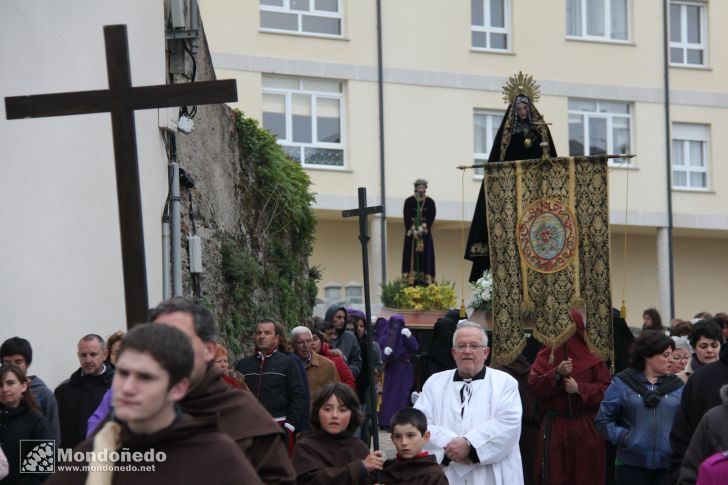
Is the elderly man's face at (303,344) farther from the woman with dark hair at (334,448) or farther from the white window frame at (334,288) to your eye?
the white window frame at (334,288)

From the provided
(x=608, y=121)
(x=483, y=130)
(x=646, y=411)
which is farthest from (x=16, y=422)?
(x=608, y=121)

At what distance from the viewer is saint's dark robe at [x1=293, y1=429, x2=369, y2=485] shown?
25.2 ft

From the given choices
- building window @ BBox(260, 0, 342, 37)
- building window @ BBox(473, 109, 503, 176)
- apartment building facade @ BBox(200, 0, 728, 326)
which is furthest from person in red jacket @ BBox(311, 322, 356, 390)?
building window @ BBox(473, 109, 503, 176)

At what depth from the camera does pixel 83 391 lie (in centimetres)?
944

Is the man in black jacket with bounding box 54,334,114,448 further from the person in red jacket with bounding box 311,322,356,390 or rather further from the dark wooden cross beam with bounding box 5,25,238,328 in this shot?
the person in red jacket with bounding box 311,322,356,390

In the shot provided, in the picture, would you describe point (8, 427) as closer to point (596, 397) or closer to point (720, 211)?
point (596, 397)

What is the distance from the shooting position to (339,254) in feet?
98.1

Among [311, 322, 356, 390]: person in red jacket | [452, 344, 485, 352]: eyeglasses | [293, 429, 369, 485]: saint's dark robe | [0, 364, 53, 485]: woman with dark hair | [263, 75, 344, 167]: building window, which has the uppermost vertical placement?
[263, 75, 344, 167]: building window

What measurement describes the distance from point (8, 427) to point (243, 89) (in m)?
20.4

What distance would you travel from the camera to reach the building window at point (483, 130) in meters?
30.3

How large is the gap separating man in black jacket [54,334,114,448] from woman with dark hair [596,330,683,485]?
3.80 metres

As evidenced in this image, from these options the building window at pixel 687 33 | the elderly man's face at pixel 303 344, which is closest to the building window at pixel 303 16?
the building window at pixel 687 33

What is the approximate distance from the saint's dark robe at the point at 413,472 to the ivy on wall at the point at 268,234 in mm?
7762

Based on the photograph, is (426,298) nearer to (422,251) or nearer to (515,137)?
(422,251)
